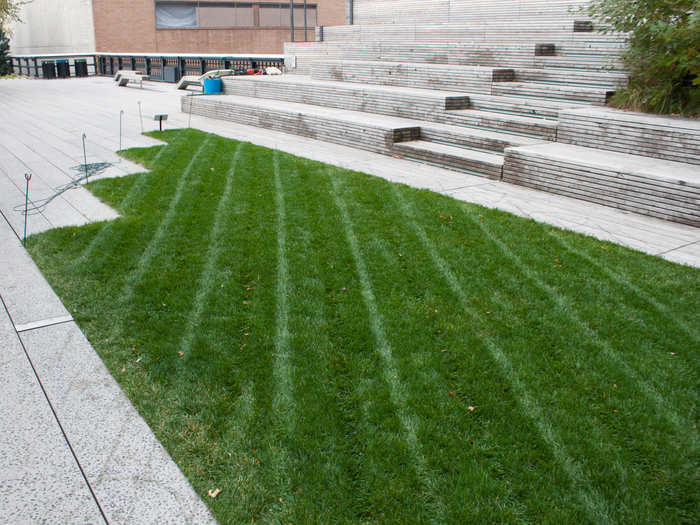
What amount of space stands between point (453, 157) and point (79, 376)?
23.1 feet

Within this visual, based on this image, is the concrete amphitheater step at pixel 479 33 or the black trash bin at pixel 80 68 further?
the black trash bin at pixel 80 68

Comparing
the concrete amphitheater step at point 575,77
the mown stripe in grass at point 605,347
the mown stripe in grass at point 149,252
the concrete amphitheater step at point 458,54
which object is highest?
the concrete amphitheater step at point 458,54

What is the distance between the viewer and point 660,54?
8.87 metres

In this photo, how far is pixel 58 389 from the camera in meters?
3.81

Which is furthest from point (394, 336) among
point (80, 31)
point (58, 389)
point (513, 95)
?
point (80, 31)

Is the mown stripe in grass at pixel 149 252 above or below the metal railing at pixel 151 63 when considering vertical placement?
below

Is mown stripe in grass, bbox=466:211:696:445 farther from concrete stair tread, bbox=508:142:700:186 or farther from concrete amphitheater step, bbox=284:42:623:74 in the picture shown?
concrete amphitheater step, bbox=284:42:623:74

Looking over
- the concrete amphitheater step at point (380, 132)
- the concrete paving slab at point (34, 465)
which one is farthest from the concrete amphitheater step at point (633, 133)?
the concrete paving slab at point (34, 465)

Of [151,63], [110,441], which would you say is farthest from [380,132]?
[151,63]

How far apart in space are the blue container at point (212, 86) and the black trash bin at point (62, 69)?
26.2m

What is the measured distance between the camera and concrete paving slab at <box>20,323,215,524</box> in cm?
286

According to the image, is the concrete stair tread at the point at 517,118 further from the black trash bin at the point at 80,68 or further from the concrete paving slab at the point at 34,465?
the black trash bin at the point at 80,68

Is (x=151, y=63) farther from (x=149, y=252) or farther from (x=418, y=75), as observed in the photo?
(x=149, y=252)

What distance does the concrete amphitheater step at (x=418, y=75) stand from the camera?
12.0 m
